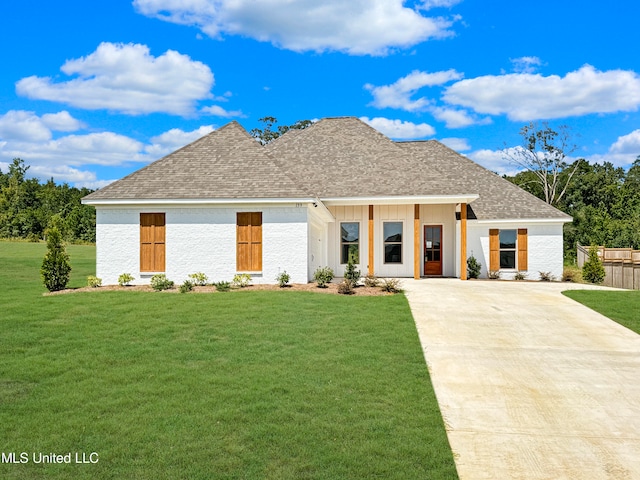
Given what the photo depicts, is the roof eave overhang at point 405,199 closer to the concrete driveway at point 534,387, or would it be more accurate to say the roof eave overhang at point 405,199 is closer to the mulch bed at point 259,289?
the mulch bed at point 259,289

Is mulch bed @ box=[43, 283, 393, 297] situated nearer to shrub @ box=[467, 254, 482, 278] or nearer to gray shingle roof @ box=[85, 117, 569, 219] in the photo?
gray shingle roof @ box=[85, 117, 569, 219]

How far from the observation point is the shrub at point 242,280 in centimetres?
1698

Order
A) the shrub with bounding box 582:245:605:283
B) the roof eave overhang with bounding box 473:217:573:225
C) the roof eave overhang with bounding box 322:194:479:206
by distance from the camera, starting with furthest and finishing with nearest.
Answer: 1. the shrub with bounding box 582:245:605:283
2. the roof eave overhang with bounding box 473:217:573:225
3. the roof eave overhang with bounding box 322:194:479:206

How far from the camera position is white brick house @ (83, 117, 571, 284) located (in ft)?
57.7

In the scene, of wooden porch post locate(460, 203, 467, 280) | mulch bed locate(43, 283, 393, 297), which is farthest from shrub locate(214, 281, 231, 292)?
wooden porch post locate(460, 203, 467, 280)

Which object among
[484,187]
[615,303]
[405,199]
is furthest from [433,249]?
[615,303]

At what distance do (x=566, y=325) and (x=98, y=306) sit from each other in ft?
36.8

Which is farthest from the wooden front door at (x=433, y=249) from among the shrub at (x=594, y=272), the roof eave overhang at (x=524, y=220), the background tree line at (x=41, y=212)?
the background tree line at (x=41, y=212)

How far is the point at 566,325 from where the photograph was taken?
40.1ft

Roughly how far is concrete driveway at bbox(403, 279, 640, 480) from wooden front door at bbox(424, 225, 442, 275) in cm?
845

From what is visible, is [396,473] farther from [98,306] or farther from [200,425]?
[98,306]

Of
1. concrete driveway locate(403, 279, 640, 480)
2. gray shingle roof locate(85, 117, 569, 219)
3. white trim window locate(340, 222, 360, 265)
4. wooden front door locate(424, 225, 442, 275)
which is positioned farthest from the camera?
wooden front door locate(424, 225, 442, 275)

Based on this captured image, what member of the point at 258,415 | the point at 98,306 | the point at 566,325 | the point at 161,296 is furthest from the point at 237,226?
the point at 258,415

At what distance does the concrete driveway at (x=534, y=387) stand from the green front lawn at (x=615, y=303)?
1.48 feet
